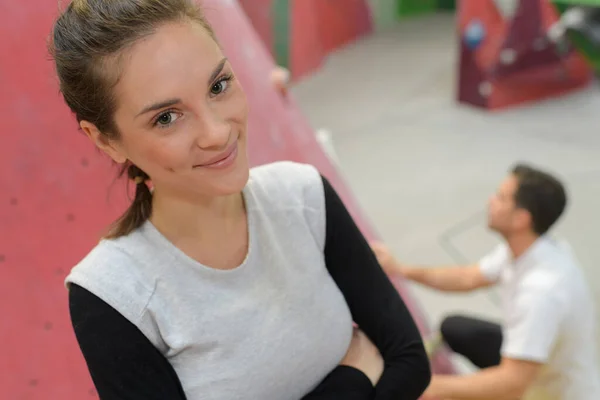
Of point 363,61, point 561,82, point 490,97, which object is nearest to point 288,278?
point 490,97

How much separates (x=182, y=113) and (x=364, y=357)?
465mm

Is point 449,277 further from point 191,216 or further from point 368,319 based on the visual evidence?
point 191,216

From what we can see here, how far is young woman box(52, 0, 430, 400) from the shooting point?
68 cm

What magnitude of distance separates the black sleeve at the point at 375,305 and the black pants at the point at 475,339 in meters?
0.73

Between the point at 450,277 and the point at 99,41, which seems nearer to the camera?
the point at 99,41

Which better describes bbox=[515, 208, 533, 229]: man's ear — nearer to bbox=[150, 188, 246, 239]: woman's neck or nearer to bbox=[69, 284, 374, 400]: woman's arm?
bbox=[150, 188, 246, 239]: woman's neck

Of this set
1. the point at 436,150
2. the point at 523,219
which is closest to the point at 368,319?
the point at 523,219

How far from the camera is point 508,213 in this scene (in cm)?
146

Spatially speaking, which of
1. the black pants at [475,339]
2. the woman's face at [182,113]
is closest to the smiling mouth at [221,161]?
the woman's face at [182,113]

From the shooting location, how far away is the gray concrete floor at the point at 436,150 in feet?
8.48

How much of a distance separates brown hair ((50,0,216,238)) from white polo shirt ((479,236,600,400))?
962 millimetres

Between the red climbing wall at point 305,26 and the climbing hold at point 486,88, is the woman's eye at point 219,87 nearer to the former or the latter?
the climbing hold at point 486,88

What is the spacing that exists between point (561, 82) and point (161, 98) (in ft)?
12.5

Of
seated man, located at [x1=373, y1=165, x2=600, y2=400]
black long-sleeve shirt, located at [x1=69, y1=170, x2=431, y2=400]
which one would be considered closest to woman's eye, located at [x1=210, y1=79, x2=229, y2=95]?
black long-sleeve shirt, located at [x1=69, y1=170, x2=431, y2=400]
